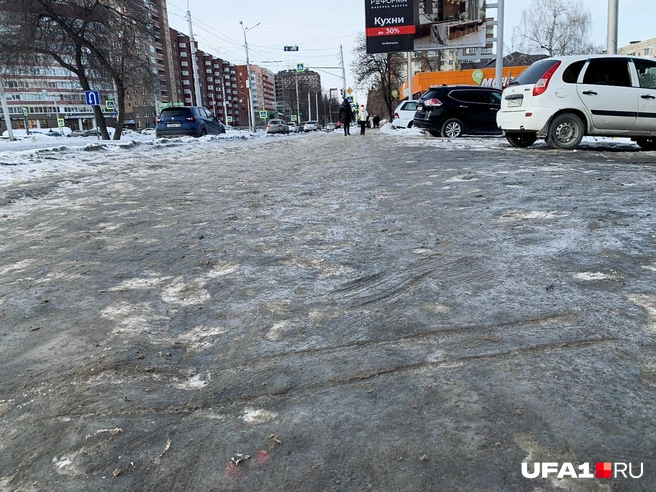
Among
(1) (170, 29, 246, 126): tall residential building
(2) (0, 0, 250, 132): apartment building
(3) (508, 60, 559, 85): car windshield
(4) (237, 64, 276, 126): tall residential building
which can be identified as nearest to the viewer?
(3) (508, 60, 559, 85): car windshield

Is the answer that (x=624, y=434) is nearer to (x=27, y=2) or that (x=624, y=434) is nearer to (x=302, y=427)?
(x=302, y=427)

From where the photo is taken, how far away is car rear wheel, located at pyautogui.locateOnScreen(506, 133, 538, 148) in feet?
34.8

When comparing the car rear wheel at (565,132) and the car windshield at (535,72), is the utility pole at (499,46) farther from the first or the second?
the car rear wheel at (565,132)

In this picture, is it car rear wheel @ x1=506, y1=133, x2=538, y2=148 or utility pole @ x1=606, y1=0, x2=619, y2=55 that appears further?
utility pole @ x1=606, y1=0, x2=619, y2=55

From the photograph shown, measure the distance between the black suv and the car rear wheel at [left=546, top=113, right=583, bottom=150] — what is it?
17.1ft

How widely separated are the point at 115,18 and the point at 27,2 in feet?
11.3

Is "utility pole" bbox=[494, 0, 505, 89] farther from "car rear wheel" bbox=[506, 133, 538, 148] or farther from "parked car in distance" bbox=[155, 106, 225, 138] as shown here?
"parked car in distance" bbox=[155, 106, 225, 138]

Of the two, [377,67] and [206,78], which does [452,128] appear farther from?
[206,78]

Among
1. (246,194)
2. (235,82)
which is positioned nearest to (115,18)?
(246,194)

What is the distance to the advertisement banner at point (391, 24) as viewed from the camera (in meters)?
27.3

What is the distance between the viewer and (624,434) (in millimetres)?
1560

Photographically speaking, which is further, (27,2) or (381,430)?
(27,2)

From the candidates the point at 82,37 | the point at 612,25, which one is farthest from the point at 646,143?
the point at 82,37

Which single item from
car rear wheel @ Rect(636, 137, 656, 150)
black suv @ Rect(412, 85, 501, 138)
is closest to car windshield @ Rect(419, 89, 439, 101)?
black suv @ Rect(412, 85, 501, 138)
